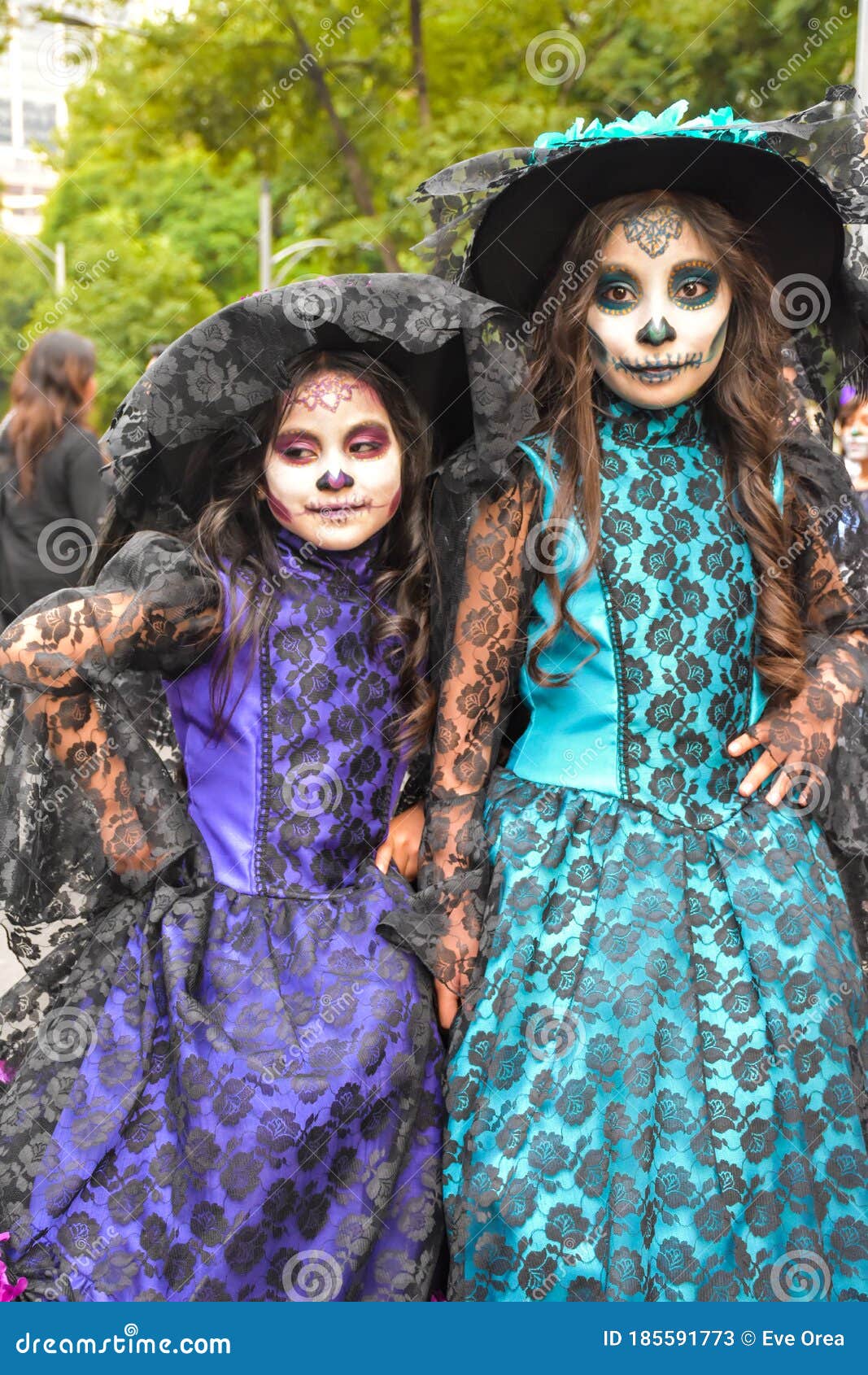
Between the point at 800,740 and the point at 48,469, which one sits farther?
the point at 48,469

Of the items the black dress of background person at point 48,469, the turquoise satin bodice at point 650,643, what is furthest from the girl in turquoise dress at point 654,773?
the black dress of background person at point 48,469

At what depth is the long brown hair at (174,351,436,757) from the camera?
252 cm

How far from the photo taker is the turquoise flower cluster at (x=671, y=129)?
2.38 m

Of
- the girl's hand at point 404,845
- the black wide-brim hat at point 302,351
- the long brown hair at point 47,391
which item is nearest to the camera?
the black wide-brim hat at point 302,351

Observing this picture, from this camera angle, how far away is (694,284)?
2496mm

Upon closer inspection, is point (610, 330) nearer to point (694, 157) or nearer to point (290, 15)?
point (694, 157)

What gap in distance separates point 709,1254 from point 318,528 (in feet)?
4.36

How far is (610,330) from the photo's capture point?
97.9 inches

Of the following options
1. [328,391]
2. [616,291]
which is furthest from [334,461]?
[616,291]

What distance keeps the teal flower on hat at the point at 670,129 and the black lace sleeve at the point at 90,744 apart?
0.98 m

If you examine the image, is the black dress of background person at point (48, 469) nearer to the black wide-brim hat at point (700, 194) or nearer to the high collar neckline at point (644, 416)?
the black wide-brim hat at point (700, 194)

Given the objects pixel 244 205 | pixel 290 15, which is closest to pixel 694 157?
pixel 290 15

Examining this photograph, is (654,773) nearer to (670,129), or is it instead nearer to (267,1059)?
(267,1059)

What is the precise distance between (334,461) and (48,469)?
288 cm
